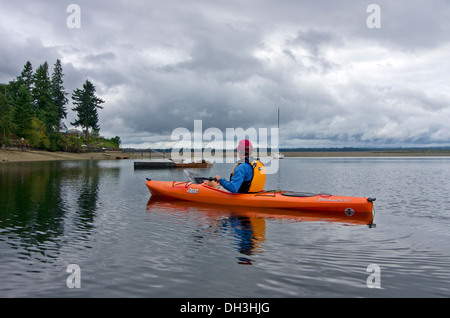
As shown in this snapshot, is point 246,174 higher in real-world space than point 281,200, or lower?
higher

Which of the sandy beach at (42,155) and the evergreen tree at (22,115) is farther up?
the evergreen tree at (22,115)

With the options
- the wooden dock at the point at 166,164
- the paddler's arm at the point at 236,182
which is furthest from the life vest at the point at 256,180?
the wooden dock at the point at 166,164

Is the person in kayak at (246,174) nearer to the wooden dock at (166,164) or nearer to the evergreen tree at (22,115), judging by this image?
the wooden dock at (166,164)

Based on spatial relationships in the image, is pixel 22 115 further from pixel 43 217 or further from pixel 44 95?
pixel 43 217

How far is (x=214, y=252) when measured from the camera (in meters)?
7.78

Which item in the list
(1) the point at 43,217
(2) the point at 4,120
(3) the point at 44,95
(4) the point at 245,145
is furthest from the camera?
(3) the point at 44,95

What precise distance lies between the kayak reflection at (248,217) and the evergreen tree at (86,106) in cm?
7898

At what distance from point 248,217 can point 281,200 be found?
6.25 feet

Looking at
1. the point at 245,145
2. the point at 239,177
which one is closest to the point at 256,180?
the point at 239,177

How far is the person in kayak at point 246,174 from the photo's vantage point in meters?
12.3

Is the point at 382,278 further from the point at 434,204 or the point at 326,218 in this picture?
the point at 434,204

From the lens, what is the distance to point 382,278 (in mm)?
6152
